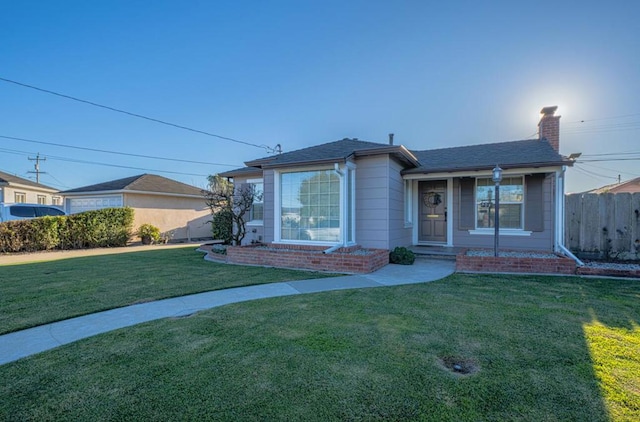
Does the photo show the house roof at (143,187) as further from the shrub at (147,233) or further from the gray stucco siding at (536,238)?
the gray stucco siding at (536,238)

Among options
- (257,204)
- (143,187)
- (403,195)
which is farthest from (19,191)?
(403,195)

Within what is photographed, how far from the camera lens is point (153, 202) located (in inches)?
686

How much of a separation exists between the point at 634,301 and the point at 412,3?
357 inches

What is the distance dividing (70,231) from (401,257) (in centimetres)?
1440

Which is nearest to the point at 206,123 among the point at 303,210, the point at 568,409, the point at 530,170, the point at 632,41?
A: the point at 303,210

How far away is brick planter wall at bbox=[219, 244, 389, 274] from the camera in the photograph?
7312 mm

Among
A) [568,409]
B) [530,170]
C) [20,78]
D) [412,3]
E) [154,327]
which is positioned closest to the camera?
[568,409]

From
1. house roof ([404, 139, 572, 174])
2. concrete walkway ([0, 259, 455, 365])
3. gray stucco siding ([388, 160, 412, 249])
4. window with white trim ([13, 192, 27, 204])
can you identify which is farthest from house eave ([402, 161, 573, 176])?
window with white trim ([13, 192, 27, 204])

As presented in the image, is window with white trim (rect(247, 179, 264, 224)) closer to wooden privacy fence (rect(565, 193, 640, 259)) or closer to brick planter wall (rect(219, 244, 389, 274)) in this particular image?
brick planter wall (rect(219, 244, 389, 274))

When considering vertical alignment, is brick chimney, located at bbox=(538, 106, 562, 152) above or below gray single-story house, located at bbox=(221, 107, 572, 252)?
above

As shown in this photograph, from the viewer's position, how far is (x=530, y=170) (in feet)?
28.0

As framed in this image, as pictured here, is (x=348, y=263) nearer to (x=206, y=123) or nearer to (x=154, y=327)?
(x=154, y=327)

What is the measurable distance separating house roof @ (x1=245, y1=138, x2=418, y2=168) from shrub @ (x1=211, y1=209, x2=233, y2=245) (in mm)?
3282

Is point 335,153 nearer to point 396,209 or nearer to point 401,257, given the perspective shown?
point 396,209
